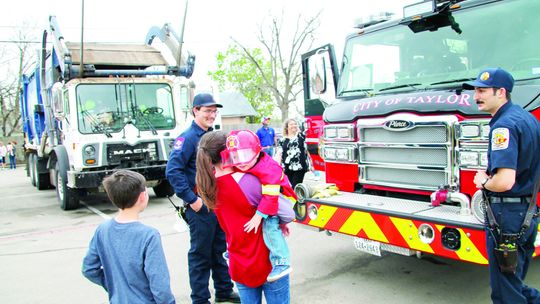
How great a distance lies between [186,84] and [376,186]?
6.34 m

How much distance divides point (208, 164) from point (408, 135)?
7.31 feet

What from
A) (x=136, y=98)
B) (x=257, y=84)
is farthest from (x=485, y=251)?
(x=257, y=84)

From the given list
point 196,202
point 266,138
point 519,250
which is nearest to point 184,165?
point 196,202

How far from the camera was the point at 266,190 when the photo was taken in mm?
2607

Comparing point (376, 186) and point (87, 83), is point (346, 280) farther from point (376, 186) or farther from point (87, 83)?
point (87, 83)

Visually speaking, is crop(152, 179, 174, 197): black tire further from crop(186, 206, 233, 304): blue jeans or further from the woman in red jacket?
the woman in red jacket

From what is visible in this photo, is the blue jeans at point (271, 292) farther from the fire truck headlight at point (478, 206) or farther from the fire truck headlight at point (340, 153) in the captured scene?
the fire truck headlight at point (340, 153)

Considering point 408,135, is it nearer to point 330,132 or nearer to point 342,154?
point 342,154

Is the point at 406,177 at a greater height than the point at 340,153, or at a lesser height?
lesser

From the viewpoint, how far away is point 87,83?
9031 mm

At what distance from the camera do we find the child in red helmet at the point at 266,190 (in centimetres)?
260

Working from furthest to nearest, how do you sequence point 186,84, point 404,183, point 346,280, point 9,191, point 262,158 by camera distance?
1. point 9,191
2. point 186,84
3. point 346,280
4. point 404,183
5. point 262,158

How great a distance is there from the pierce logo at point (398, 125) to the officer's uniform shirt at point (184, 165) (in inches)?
67.5

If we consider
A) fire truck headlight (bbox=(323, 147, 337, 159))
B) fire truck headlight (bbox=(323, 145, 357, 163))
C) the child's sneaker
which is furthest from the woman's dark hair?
fire truck headlight (bbox=(323, 147, 337, 159))
